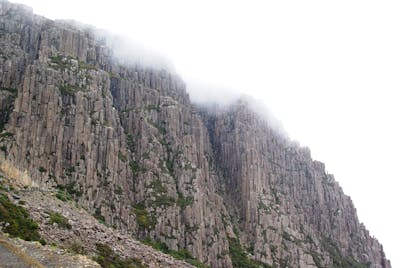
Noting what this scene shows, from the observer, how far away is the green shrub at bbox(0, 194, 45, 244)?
43.4 m

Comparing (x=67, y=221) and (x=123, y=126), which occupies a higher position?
(x=123, y=126)

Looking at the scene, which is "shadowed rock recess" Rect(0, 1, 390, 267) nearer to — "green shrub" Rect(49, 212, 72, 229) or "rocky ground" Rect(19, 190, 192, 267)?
"rocky ground" Rect(19, 190, 192, 267)

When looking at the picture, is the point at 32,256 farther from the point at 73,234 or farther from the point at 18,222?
the point at 73,234

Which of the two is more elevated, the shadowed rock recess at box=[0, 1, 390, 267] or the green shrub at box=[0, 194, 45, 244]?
the shadowed rock recess at box=[0, 1, 390, 267]

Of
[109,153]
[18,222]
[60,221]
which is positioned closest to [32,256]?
[18,222]

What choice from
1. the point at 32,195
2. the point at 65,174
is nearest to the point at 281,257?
the point at 65,174

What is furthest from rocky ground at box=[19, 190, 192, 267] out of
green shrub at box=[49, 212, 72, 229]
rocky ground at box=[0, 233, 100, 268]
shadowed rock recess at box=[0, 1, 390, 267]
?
shadowed rock recess at box=[0, 1, 390, 267]

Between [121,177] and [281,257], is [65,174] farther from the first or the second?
[281,257]

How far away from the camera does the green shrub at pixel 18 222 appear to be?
142 feet

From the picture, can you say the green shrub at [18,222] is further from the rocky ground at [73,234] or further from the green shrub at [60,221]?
the green shrub at [60,221]

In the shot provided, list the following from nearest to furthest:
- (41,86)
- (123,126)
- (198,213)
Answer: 1. (41,86)
2. (198,213)
3. (123,126)

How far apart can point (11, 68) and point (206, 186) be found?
90991mm

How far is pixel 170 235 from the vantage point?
159875mm

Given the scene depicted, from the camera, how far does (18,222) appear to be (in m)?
45.7
